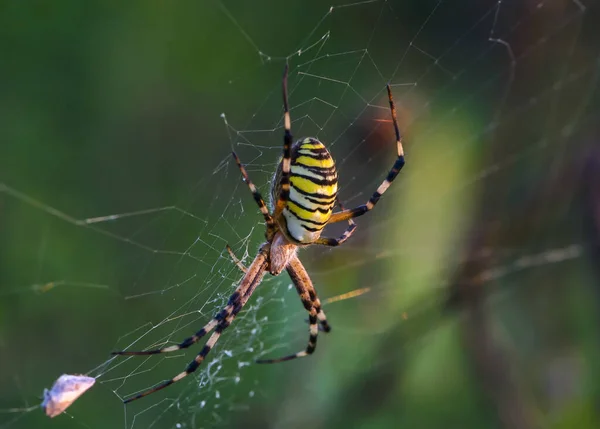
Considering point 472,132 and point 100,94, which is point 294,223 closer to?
point 472,132

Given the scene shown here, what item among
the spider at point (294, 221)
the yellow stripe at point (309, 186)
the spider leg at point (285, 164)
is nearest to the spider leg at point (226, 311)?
the spider at point (294, 221)

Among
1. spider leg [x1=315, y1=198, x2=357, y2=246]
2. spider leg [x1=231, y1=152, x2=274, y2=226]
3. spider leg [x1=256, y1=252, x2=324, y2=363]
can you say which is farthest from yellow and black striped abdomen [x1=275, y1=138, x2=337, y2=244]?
spider leg [x1=256, y1=252, x2=324, y2=363]

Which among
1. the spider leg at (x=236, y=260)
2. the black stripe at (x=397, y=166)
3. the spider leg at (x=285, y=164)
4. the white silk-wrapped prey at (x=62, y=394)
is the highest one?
the black stripe at (x=397, y=166)

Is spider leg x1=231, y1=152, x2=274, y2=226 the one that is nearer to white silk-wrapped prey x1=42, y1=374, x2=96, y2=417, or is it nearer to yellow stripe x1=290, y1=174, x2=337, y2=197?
yellow stripe x1=290, y1=174, x2=337, y2=197

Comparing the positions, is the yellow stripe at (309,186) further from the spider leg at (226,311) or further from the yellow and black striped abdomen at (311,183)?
the spider leg at (226,311)

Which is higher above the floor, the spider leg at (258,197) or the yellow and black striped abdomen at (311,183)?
the spider leg at (258,197)

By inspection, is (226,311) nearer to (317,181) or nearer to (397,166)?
(317,181)

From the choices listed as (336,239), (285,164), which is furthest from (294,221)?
(336,239)

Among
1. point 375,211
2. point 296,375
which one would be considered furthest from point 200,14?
point 296,375
